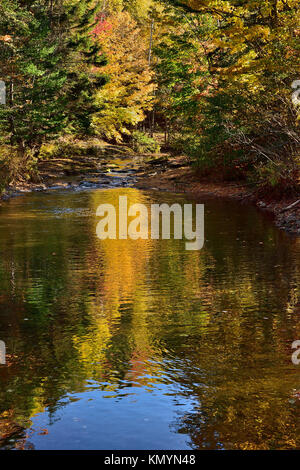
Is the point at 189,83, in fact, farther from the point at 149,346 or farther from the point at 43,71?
the point at 149,346

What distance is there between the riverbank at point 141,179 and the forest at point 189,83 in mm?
737

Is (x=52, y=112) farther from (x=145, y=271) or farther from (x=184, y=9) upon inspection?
(x=145, y=271)

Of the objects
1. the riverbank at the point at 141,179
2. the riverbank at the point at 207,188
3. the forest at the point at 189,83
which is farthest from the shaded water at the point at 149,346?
→ the forest at the point at 189,83

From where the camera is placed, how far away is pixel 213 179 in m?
34.3

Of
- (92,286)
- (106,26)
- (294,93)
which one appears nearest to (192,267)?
(92,286)

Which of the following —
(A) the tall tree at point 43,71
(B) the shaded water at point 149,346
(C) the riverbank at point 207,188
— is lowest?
(B) the shaded water at point 149,346

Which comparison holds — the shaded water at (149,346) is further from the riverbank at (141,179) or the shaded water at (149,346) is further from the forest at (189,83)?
the forest at (189,83)

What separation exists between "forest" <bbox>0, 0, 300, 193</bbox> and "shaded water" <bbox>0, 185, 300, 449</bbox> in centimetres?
849

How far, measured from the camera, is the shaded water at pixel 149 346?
19.2 ft

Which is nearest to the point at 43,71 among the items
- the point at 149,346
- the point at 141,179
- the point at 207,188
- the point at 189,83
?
the point at 189,83

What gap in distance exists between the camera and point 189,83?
3603 cm

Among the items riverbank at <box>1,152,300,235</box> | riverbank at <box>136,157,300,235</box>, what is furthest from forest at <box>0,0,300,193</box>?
riverbank at <box>1,152,300,235</box>

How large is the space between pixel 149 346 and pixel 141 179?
31282 mm

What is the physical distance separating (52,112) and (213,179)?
9.67 metres
